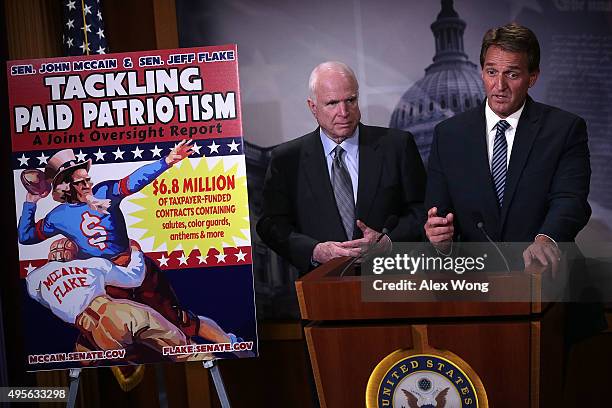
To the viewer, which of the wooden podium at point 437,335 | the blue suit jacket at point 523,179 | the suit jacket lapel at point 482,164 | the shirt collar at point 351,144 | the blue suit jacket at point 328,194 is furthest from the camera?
the shirt collar at point 351,144

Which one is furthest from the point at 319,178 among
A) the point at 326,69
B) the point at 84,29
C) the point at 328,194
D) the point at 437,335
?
the point at 437,335

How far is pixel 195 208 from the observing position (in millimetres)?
3268

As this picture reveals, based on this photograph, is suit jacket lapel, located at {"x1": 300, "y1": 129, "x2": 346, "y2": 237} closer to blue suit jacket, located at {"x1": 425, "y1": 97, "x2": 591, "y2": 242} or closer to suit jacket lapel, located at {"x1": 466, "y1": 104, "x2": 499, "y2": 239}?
blue suit jacket, located at {"x1": 425, "y1": 97, "x2": 591, "y2": 242}

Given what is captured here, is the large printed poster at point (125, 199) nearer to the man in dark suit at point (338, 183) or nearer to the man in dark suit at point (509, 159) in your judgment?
the man in dark suit at point (338, 183)

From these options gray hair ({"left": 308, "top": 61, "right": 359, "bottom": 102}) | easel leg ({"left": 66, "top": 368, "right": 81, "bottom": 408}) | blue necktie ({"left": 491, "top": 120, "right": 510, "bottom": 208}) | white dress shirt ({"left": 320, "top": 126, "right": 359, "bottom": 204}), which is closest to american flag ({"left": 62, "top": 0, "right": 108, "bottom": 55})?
gray hair ({"left": 308, "top": 61, "right": 359, "bottom": 102})

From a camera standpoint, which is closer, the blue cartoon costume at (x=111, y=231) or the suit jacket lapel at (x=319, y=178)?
the blue cartoon costume at (x=111, y=231)

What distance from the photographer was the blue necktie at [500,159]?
3.33 meters

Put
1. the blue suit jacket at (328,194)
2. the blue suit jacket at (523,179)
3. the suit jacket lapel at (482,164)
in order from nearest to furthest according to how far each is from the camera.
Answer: the blue suit jacket at (523,179) < the suit jacket lapel at (482,164) < the blue suit jacket at (328,194)

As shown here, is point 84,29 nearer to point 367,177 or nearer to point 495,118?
point 367,177

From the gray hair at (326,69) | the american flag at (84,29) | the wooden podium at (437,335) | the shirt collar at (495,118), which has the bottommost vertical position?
the wooden podium at (437,335)

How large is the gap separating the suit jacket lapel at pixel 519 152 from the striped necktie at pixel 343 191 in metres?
0.79

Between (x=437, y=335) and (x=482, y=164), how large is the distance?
132 cm

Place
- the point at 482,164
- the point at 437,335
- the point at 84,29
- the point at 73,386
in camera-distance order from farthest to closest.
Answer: the point at 84,29 → the point at 482,164 → the point at 73,386 → the point at 437,335

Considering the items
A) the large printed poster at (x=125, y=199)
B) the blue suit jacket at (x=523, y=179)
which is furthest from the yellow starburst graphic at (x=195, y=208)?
the blue suit jacket at (x=523, y=179)
